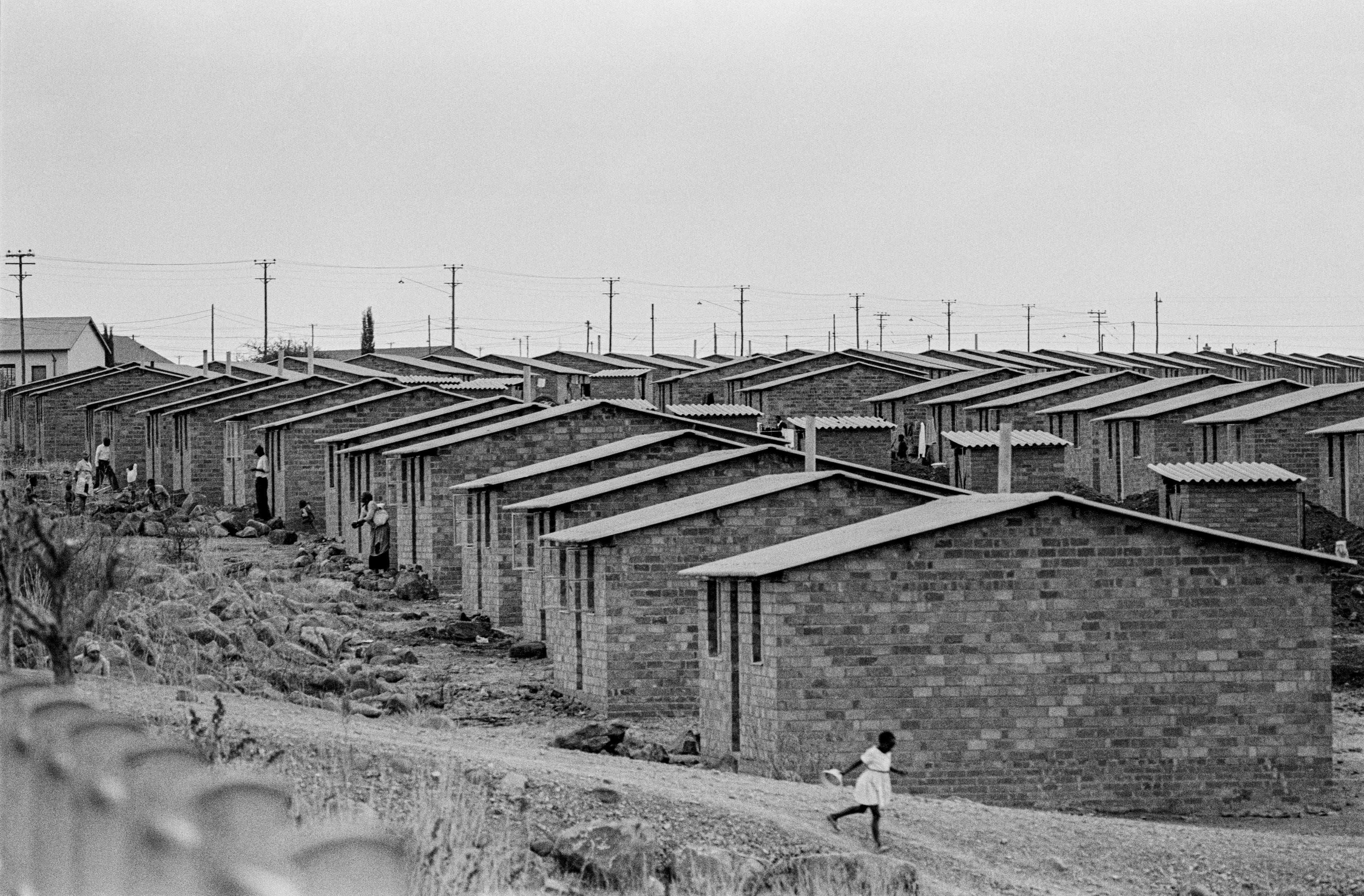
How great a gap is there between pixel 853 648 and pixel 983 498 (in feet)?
8.30

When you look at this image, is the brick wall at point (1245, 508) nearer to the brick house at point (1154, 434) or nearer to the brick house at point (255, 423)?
the brick house at point (1154, 434)

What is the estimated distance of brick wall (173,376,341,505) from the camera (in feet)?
151

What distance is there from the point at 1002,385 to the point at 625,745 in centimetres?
3276

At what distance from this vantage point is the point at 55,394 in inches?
2162

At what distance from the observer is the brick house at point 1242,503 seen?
2939cm

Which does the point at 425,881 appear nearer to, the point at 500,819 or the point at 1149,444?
the point at 500,819

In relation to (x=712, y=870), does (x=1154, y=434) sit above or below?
above

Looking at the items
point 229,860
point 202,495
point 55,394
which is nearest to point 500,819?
point 229,860

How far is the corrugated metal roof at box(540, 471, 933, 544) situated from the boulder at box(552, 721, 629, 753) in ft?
9.84

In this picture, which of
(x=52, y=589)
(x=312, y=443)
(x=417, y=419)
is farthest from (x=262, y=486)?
(x=52, y=589)

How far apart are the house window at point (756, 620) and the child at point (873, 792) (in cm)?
402

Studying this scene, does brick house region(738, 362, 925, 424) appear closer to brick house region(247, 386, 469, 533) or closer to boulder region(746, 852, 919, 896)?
brick house region(247, 386, 469, 533)

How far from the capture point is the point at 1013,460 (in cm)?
3716

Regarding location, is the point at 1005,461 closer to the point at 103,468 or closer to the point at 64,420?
the point at 103,468
